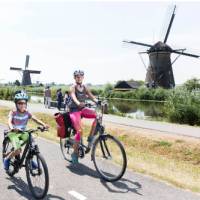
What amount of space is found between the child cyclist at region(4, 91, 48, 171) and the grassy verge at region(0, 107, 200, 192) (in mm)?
2654

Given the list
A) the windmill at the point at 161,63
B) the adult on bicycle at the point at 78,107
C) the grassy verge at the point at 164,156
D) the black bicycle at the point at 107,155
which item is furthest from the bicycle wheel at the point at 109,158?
the windmill at the point at 161,63

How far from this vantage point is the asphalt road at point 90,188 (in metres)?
5.58

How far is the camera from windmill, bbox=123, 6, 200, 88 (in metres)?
55.3

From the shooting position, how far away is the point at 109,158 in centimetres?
673

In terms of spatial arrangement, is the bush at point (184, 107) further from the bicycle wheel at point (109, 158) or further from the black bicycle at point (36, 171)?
the black bicycle at point (36, 171)

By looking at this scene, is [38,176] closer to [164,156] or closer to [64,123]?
[64,123]

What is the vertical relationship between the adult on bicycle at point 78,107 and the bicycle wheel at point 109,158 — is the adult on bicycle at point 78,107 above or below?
above

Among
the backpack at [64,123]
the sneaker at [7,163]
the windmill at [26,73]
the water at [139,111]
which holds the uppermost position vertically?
the windmill at [26,73]

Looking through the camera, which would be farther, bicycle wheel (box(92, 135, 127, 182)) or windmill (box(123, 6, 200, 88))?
windmill (box(123, 6, 200, 88))

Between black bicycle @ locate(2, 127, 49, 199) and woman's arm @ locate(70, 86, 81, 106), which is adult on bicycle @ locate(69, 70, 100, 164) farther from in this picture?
black bicycle @ locate(2, 127, 49, 199)

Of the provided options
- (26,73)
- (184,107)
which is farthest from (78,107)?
(26,73)

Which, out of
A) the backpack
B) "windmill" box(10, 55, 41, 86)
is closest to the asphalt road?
Result: the backpack

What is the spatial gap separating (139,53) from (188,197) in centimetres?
5177

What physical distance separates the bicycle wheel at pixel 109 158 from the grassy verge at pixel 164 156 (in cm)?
90
